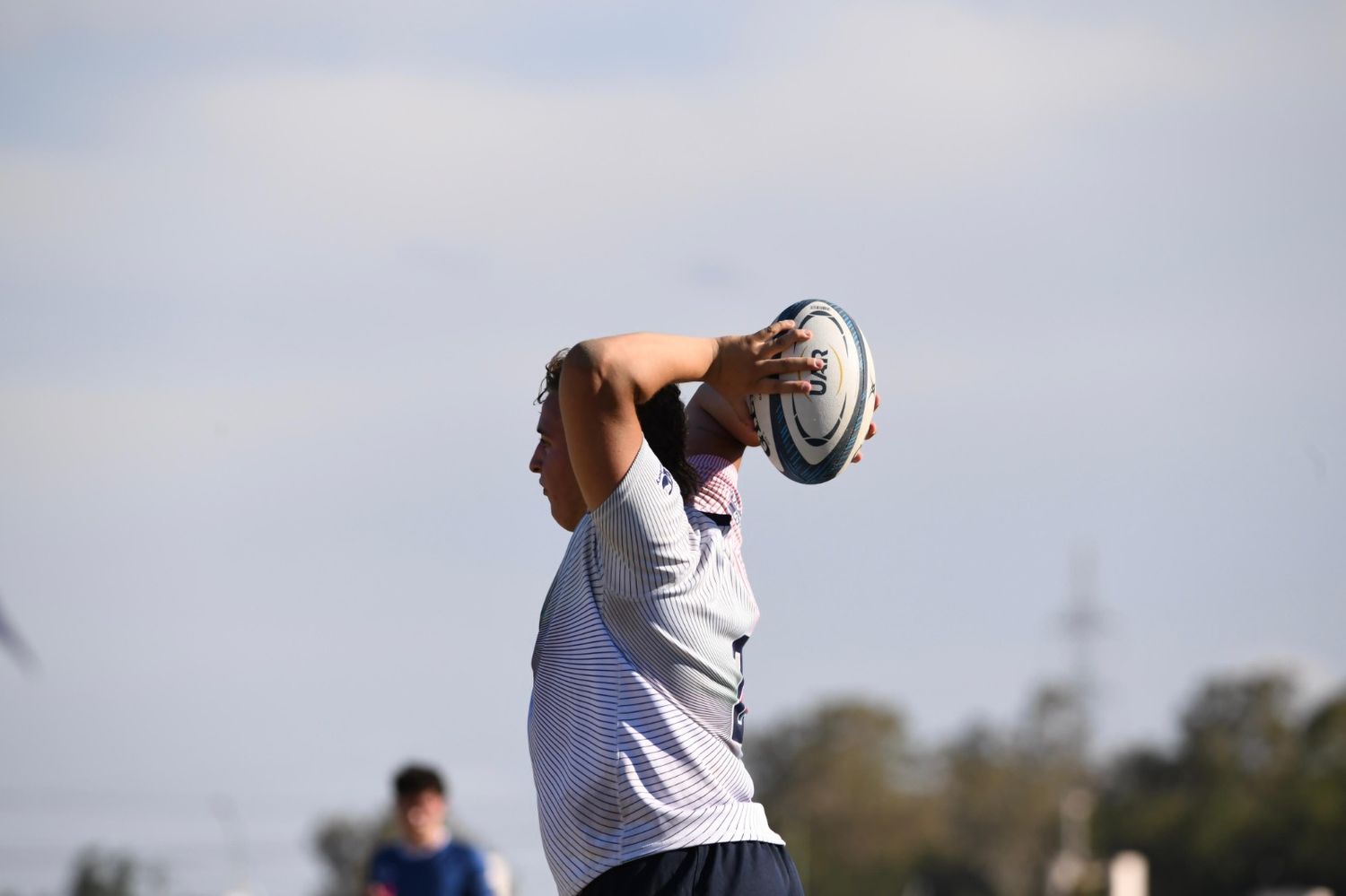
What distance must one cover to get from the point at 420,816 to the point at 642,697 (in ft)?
19.2

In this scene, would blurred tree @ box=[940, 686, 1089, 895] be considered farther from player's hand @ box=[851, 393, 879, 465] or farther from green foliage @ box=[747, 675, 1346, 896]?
player's hand @ box=[851, 393, 879, 465]

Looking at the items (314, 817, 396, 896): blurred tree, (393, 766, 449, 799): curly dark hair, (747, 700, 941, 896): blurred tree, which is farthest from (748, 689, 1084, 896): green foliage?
(393, 766, 449, 799): curly dark hair

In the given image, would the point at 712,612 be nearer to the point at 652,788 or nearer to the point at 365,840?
the point at 652,788

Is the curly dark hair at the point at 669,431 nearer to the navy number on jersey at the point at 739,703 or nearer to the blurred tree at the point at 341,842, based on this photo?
the navy number on jersey at the point at 739,703

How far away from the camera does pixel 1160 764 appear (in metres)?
72.8

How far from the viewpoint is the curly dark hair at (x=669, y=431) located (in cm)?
383

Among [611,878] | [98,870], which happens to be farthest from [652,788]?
[98,870]

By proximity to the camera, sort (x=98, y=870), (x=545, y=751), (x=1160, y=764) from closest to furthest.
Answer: (x=545, y=751), (x=98, y=870), (x=1160, y=764)

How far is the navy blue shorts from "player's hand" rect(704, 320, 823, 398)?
37.4 inches

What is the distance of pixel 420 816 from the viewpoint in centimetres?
913

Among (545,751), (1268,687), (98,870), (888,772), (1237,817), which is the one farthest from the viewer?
(888,772)

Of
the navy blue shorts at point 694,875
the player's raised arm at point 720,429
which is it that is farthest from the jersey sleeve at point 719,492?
the navy blue shorts at point 694,875

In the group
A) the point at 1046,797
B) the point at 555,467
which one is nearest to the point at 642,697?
the point at 555,467

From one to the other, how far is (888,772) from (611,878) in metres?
85.8
